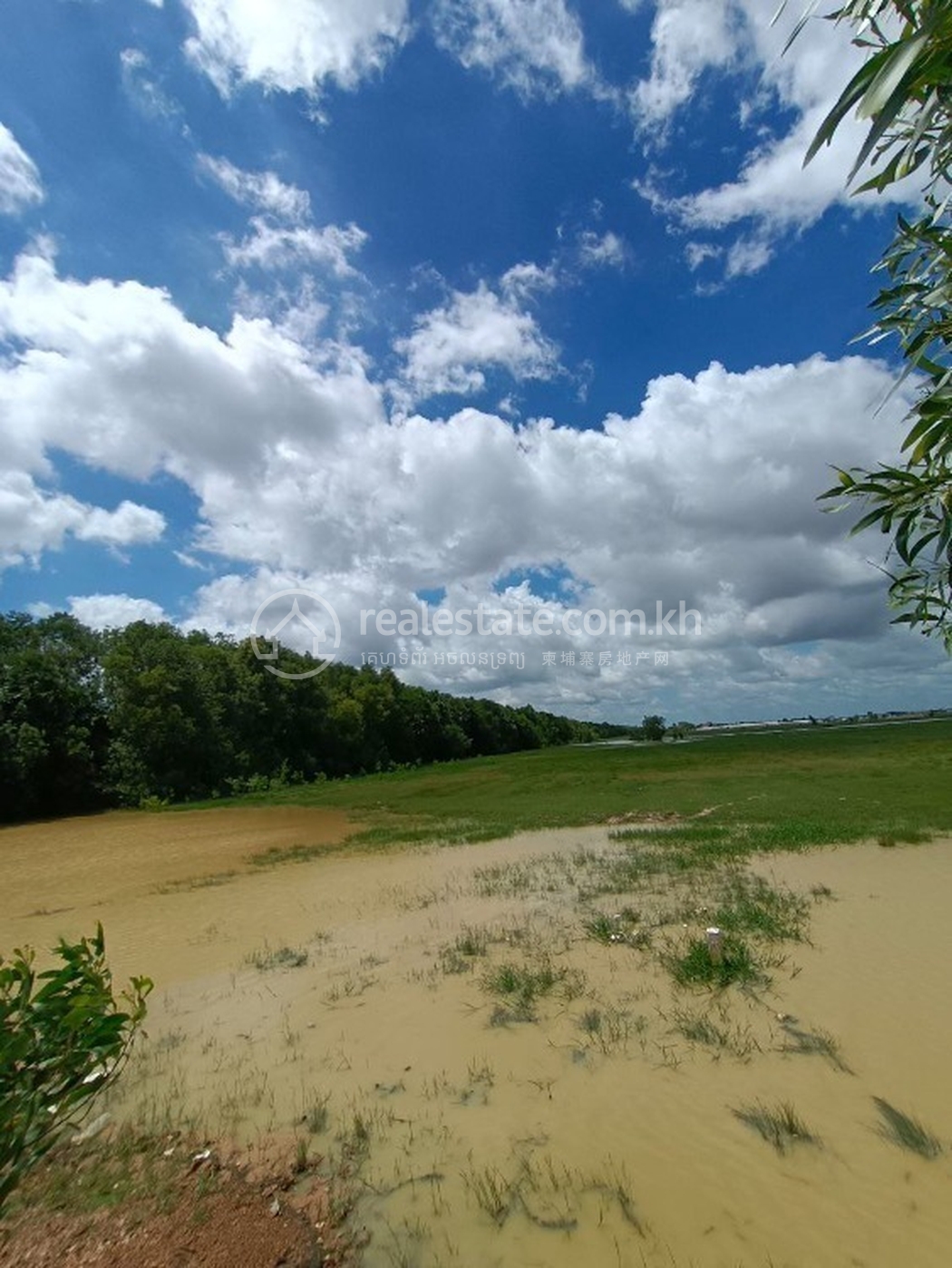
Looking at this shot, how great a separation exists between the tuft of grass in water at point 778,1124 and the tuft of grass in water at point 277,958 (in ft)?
23.3

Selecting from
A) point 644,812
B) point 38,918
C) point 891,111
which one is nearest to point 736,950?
point 891,111

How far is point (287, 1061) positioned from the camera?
6.91 m

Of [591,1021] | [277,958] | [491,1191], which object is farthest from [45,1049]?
[277,958]

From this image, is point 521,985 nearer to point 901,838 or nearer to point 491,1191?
point 491,1191

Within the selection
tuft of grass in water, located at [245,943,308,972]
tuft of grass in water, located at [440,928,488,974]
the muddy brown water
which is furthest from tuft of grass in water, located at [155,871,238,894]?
tuft of grass in water, located at [440,928,488,974]

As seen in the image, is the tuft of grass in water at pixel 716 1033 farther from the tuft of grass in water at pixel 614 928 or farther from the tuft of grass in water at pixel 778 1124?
the tuft of grass in water at pixel 614 928

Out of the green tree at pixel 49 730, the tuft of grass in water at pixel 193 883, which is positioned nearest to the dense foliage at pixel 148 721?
the green tree at pixel 49 730

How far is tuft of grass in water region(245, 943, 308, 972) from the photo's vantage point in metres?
10.4

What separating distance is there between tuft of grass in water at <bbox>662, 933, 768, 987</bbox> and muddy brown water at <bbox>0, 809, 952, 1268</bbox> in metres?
0.26

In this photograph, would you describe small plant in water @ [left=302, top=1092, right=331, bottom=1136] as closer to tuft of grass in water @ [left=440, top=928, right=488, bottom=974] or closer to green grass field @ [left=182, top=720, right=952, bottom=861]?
tuft of grass in water @ [left=440, top=928, right=488, bottom=974]

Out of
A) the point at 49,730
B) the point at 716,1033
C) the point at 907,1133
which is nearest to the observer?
the point at 907,1133

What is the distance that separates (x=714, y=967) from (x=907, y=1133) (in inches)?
119

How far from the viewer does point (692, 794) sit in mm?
39094

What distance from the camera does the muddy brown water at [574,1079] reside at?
4.24 metres
